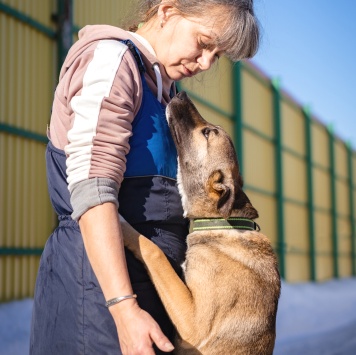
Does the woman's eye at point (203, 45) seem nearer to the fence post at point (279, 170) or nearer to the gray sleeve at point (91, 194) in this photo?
the gray sleeve at point (91, 194)

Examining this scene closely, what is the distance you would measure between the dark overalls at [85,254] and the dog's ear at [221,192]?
703 millimetres

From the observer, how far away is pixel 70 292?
6.59ft

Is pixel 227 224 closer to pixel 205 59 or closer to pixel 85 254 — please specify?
pixel 205 59

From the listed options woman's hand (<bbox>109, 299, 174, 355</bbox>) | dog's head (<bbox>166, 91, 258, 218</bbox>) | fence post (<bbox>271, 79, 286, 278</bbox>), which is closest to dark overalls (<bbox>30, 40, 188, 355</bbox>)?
woman's hand (<bbox>109, 299, 174, 355</bbox>)

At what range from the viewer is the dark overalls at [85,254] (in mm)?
1972

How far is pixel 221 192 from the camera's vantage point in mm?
3125

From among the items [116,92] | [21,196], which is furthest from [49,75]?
[116,92]

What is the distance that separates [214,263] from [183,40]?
0.94 metres

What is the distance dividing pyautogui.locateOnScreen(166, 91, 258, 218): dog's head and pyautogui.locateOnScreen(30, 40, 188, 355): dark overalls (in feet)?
2.54

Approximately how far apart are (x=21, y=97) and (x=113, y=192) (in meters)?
6.96

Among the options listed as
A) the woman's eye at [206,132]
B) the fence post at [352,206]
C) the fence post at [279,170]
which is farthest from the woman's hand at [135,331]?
the fence post at [352,206]

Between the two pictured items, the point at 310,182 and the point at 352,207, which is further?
the point at 352,207

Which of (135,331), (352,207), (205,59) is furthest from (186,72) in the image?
(352,207)

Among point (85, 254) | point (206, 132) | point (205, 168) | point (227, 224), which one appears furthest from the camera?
point (206, 132)
